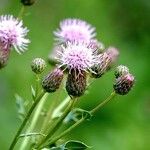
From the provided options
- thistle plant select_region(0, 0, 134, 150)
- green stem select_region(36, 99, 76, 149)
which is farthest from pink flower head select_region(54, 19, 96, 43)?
green stem select_region(36, 99, 76, 149)

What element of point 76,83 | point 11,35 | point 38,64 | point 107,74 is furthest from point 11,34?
point 107,74

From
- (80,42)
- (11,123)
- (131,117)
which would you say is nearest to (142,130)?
(131,117)

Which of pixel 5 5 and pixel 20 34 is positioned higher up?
pixel 5 5

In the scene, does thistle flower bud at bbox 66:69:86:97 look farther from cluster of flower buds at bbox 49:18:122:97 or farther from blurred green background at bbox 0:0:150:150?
blurred green background at bbox 0:0:150:150

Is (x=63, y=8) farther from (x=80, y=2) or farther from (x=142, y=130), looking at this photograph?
(x=142, y=130)

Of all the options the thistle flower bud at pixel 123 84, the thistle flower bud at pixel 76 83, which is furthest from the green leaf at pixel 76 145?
the thistle flower bud at pixel 123 84

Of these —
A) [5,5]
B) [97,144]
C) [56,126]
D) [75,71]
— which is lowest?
[56,126]

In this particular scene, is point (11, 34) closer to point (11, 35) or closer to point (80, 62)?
point (11, 35)
